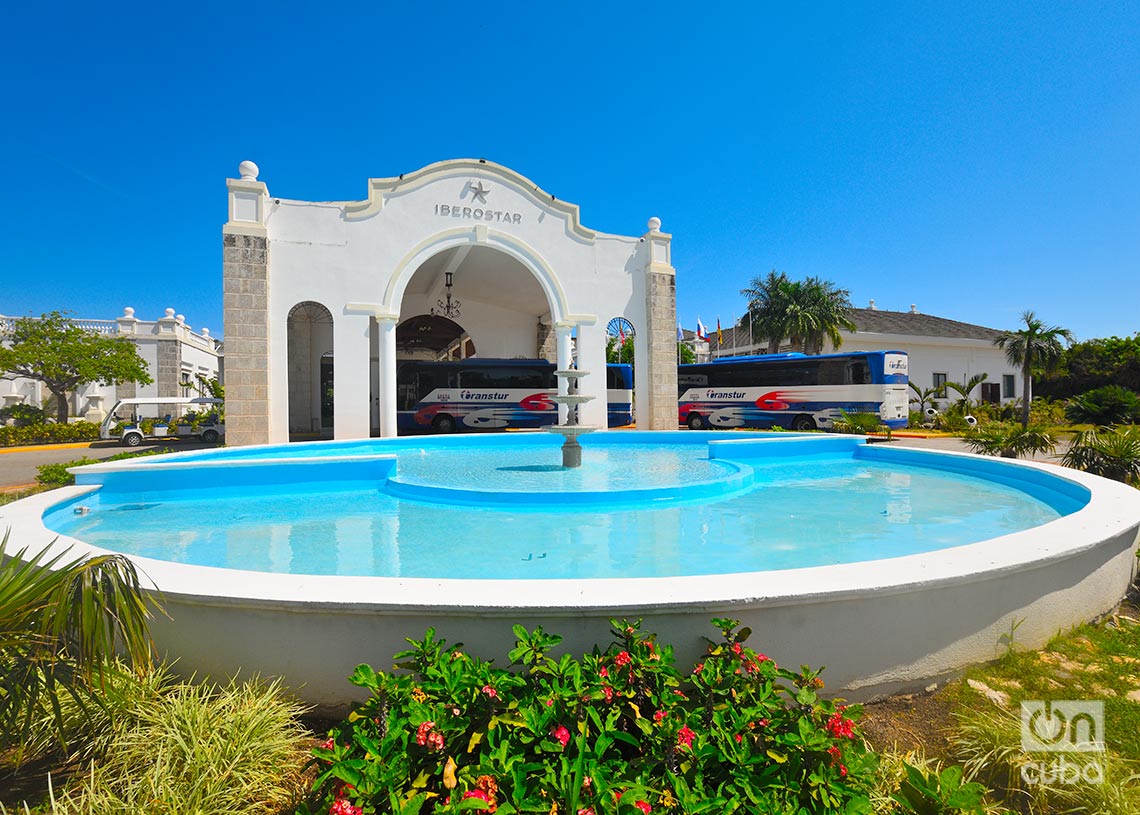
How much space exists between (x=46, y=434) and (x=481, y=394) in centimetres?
1672

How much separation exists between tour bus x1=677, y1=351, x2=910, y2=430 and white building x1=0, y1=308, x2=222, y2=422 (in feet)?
82.1

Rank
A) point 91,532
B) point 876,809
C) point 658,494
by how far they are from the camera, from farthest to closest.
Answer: point 658,494
point 91,532
point 876,809

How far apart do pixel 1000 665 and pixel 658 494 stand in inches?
153

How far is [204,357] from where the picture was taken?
3509 centimetres

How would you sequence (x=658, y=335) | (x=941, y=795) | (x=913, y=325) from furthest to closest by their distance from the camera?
(x=913, y=325)
(x=658, y=335)
(x=941, y=795)

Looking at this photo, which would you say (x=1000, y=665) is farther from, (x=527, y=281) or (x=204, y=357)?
(x=204, y=357)

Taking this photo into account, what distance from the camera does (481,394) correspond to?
21016 mm

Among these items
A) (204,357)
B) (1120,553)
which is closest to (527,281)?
(1120,553)

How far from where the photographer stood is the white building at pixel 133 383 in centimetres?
2692

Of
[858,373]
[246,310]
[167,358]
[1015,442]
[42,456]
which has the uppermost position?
[167,358]

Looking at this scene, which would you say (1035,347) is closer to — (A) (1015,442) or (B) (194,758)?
(A) (1015,442)

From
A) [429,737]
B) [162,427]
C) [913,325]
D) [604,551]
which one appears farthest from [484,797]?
[913,325]

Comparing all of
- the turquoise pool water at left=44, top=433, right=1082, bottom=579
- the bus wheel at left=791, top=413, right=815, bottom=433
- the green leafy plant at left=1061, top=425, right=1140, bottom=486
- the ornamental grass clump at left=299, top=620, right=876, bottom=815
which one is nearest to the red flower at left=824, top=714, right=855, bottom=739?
the ornamental grass clump at left=299, top=620, right=876, bottom=815

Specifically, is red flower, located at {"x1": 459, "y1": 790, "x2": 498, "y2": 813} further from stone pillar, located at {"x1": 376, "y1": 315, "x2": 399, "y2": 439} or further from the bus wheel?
the bus wheel
